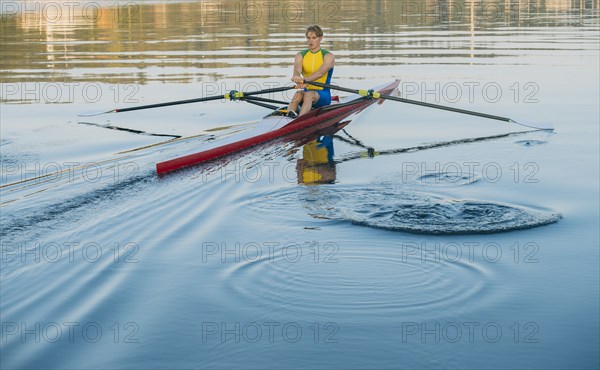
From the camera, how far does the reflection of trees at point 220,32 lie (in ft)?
86.2

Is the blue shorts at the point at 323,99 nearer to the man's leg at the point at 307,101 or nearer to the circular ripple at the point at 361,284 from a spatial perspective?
the man's leg at the point at 307,101

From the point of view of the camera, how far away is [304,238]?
876 cm

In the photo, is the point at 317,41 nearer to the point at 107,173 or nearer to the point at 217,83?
the point at 107,173

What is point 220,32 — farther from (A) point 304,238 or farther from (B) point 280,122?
(A) point 304,238

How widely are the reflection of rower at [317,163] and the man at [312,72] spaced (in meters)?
0.95

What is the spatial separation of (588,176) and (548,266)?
4.05 m

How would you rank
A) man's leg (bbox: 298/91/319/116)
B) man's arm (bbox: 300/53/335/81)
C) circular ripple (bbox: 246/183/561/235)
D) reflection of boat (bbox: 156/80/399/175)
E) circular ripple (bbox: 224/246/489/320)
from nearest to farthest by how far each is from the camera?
circular ripple (bbox: 224/246/489/320)
circular ripple (bbox: 246/183/561/235)
reflection of boat (bbox: 156/80/399/175)
man's leg (bbox: 298/91/319/116)
man's arm (bbox: 300/53/335/81)

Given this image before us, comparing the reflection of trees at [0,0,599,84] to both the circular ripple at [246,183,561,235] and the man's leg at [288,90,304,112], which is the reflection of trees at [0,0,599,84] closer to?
the man's leg at [288,90,304,112]

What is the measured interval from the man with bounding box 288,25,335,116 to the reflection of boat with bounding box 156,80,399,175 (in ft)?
0.68

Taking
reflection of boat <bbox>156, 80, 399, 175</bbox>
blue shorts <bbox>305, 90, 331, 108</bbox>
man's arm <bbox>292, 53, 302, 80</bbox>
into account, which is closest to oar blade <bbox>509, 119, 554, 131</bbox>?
reflection of boat <bbox>156, 80, 399, 175</bbox>

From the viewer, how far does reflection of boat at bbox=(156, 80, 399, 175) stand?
1187cm

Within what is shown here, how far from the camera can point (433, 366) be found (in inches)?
235

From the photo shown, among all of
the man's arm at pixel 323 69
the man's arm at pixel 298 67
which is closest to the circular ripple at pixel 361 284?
the man's arm at pixel 323 69

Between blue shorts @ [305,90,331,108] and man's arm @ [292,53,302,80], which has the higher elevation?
man's arm @ [292,53,302,80]
